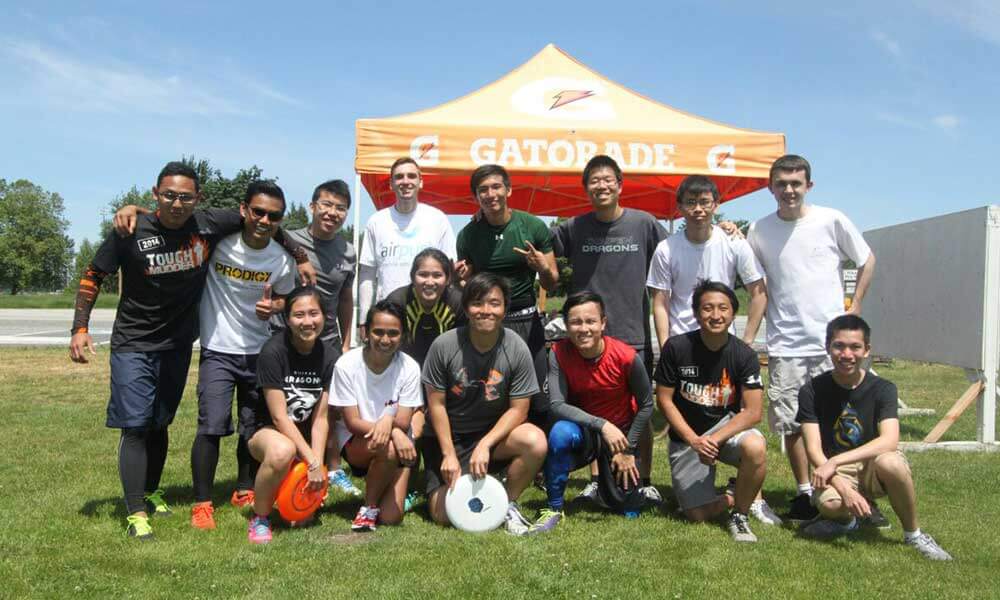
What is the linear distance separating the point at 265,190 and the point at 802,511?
3.57 meters

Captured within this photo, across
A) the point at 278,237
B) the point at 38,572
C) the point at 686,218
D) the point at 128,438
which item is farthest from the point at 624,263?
the point at 38,572

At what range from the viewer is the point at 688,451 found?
4230 mm

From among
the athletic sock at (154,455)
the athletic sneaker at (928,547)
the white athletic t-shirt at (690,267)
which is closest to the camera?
the athletic sneaker at (928,547)

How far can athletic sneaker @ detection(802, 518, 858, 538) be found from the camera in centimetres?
393

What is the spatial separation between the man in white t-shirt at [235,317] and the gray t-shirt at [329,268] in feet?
1.66

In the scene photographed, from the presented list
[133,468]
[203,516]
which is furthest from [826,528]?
[133,468]

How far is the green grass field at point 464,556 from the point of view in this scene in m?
3.11

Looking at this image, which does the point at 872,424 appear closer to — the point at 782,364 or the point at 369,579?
the point at 782,364

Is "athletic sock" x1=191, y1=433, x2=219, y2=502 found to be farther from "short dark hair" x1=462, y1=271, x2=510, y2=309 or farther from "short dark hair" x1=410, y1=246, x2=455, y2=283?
"short dark hair" x1=462, y1=271, x2=510, y2=309

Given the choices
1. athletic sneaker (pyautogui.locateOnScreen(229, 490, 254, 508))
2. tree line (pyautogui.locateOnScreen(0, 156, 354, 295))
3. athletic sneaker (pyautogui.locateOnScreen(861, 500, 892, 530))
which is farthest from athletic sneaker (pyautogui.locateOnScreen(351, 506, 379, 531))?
tree line (pyautogui.locateOnScreen(0, 156, 354, 295))

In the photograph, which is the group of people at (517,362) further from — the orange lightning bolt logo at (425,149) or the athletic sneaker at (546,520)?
the orange lightning bolt logo at (425,149)

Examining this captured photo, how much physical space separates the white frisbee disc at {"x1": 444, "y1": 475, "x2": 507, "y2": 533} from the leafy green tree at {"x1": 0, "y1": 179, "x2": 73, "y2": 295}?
86.2 metres

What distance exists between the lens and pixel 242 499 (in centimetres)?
454

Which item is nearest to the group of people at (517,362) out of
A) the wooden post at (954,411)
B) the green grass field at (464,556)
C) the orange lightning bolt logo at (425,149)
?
the green grass field at (464,556)
